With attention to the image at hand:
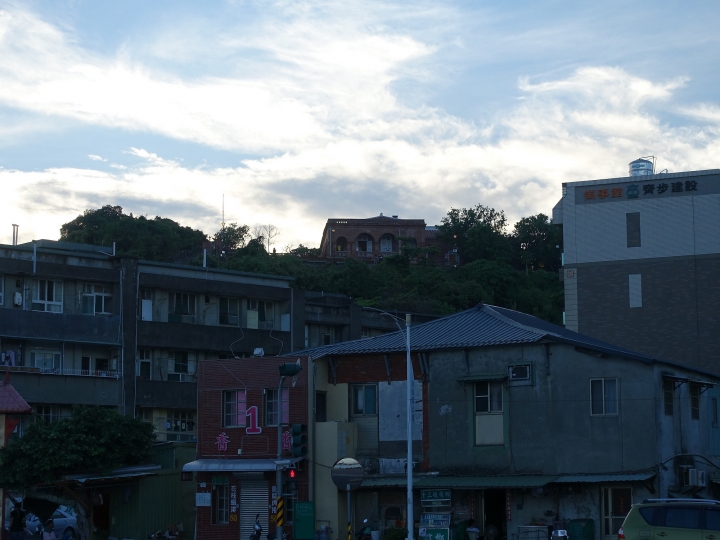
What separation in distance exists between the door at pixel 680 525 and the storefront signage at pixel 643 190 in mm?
33375

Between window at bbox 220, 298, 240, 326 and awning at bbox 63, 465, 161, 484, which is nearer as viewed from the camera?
awning at bbox 63, 465, 161, 484

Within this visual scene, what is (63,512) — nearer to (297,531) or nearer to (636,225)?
(297,531)

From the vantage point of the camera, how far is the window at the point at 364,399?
36844mm

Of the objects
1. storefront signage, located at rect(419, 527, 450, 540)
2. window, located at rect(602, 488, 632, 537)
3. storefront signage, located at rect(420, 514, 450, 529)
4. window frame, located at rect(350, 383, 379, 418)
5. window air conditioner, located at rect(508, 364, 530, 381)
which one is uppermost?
window air conditioner, located at rect(508, 364, 530, 381)

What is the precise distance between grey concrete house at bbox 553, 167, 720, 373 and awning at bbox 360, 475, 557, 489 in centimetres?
2331

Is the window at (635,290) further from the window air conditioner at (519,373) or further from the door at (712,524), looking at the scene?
the door at (712,524)

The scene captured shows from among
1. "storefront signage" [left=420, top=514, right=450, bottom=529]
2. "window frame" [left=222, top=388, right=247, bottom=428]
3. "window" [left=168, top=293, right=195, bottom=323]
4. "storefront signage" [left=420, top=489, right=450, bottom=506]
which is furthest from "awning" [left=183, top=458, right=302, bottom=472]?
"window" [left=168, top=293, right=195, bottom=323]

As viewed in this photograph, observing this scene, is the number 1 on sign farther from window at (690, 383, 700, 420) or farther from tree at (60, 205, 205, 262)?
tree at (60, 205, 205, 262)

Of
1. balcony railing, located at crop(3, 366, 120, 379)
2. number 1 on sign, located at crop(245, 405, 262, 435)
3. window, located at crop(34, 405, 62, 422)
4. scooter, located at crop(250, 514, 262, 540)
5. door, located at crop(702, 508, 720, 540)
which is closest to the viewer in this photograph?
door, located at crop(702, 508, 720, 540)

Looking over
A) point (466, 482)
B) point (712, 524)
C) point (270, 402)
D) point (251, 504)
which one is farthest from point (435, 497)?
point (712, 524)

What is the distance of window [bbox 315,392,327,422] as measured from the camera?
37.4 meters

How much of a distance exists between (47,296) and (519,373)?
2910cm

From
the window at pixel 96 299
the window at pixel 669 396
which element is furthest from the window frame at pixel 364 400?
the window at pixel 96 299

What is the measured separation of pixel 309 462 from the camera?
36.4 meters
